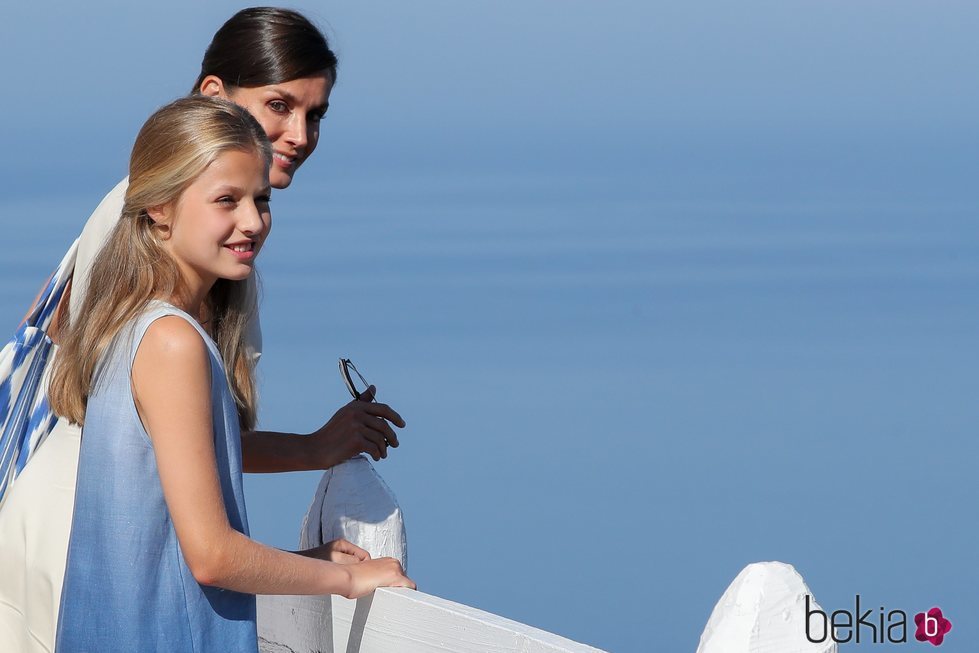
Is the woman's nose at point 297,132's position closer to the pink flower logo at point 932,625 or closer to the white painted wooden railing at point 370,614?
the white painted wooden railing at point 370,614

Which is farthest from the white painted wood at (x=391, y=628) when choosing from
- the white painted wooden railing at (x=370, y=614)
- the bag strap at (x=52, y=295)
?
the bag strap at (x=52, y=295)

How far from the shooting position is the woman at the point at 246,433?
193cm

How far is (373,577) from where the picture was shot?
1.88 m

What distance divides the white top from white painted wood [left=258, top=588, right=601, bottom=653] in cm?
38

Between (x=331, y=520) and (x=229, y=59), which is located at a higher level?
(x=229, y=59)

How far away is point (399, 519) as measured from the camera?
2.06 m

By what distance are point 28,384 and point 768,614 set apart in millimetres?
1217

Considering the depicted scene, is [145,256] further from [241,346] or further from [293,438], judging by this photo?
[293,438]

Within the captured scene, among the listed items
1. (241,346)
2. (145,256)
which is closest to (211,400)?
(145,256)

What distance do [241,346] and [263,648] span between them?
464 millimetres

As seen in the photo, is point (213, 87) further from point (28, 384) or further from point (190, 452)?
point (190, 452)

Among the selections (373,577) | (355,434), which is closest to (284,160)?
(355,434)

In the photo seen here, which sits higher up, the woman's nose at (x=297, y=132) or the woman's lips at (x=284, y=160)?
the woman's nose at (x=297, y=132)

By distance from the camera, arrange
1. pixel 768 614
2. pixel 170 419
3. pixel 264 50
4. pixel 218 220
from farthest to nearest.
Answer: pixel 264 50 → pixel 218 220 → pixel 170 419 → pixel 768 614
